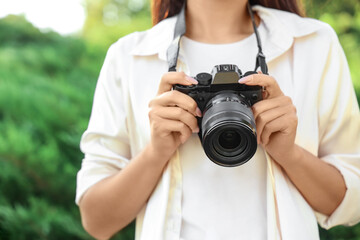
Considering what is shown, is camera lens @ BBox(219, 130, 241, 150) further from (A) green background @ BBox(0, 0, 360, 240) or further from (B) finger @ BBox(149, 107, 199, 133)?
(A) green background @ BBox(0, 0, 360, 240)

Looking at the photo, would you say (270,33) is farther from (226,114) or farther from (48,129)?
(48,129)

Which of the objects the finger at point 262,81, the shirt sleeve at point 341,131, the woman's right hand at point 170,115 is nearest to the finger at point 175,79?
the woman's right hand at point 170,115

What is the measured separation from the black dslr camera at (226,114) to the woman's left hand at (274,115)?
23 mm

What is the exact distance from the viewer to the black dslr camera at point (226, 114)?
3.18ft

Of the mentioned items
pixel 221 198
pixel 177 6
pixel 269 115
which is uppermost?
pixel 177 6

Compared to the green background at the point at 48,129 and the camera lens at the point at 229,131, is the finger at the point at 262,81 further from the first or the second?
the green background at the point at 48,129

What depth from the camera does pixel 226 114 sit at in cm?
98

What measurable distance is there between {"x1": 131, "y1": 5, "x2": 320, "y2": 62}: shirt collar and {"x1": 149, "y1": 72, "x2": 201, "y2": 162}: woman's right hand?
0.56ft

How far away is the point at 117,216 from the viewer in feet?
3.97

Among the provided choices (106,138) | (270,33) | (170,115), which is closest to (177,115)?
(170,115)

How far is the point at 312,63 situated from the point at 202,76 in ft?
0.95

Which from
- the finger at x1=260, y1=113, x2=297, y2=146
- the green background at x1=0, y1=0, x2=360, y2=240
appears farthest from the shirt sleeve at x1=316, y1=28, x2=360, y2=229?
the green background at x1=0, y1=0, x2=360, y2=240

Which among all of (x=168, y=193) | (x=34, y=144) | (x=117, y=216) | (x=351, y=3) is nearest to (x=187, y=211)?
(x=168, y=193)

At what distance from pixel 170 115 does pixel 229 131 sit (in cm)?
13
